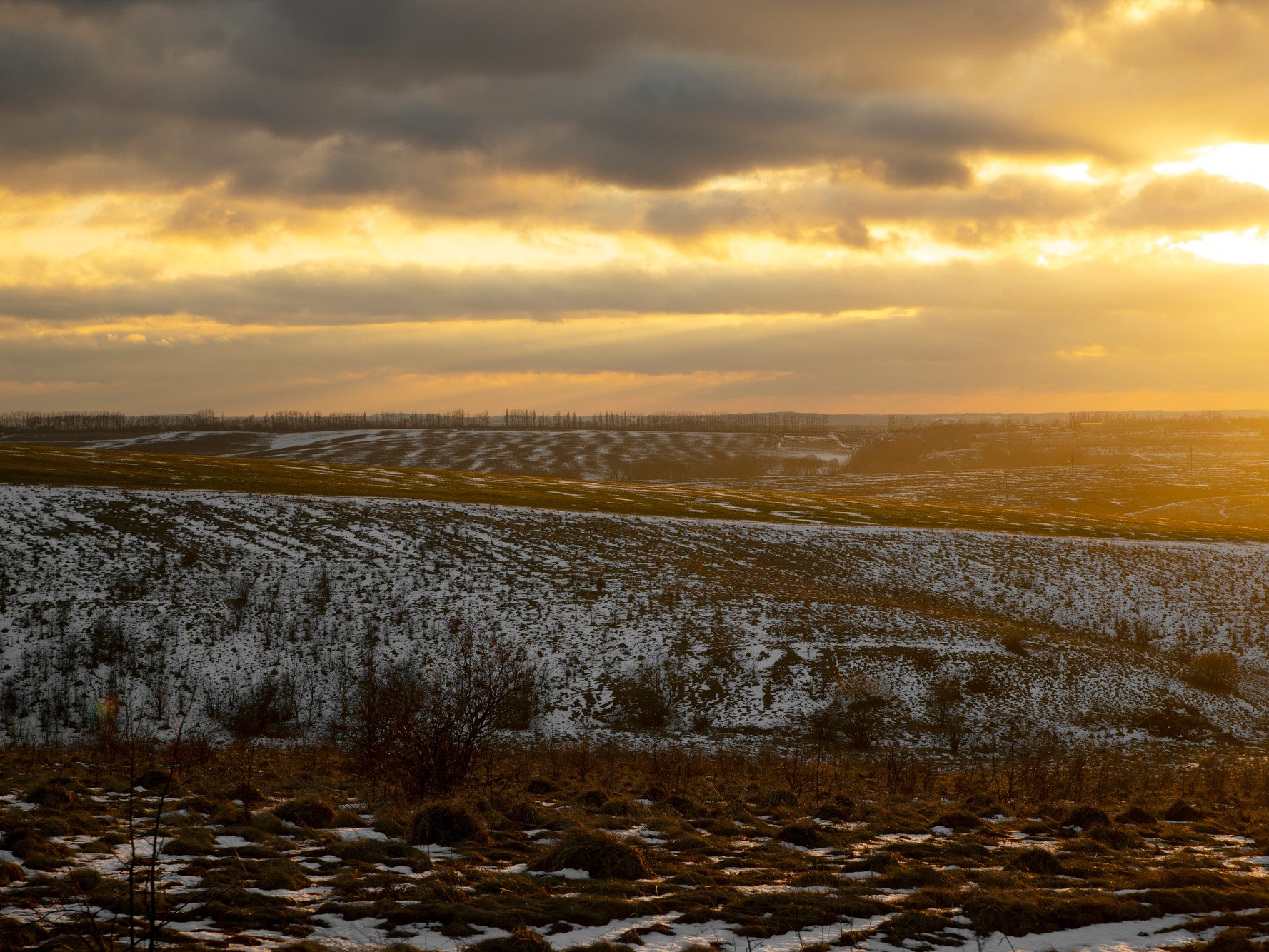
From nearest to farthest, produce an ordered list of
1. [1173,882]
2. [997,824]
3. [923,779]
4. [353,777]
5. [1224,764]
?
1. [1173,882]
2. [997,824]
3. [353,777]
4. [923,779]
5. [1224,764]

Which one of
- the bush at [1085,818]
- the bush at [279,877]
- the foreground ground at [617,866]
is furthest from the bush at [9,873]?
the bush at [1085,818]

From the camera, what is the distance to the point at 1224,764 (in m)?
27.9

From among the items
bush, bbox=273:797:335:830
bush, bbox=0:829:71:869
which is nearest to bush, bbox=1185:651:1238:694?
bush, bbox=273:797:335:830

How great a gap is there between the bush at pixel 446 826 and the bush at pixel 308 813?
5.47 feet

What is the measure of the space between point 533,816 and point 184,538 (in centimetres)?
3264

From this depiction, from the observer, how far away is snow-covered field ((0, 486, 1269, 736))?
3234cm

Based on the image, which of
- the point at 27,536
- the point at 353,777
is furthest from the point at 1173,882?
the point at 27,536

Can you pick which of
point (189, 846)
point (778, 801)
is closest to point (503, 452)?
point (778, 801)

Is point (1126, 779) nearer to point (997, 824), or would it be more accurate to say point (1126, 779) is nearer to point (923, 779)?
point (923, 779)

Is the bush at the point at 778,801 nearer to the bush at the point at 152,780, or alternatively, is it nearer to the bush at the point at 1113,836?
the bush at the point at 1113,836

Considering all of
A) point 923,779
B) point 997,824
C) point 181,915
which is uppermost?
point 181,915

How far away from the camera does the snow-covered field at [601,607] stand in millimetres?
32344

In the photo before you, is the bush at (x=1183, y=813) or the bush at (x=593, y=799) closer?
the bush at (x=593, y=799)

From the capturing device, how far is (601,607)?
38312 mm
